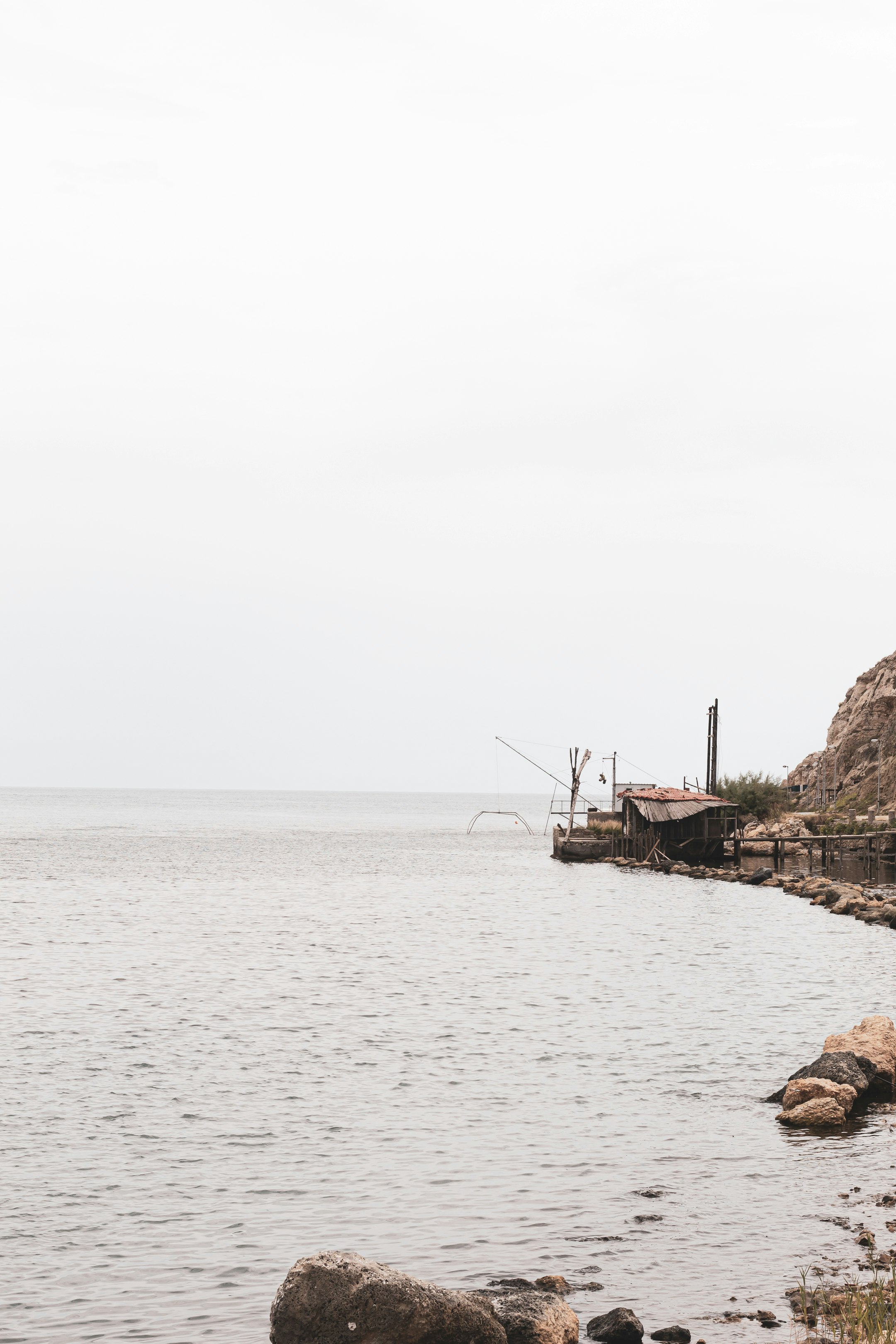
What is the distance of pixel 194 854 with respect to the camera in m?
91.0

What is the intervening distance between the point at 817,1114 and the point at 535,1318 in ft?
27.3

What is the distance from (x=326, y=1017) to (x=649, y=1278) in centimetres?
1431

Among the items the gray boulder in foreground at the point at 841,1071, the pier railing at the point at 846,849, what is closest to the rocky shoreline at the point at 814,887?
the pier railing at the point at 846,849

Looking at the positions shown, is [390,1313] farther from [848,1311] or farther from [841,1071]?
[841,1071]

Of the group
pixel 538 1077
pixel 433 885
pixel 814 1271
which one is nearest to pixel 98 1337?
pixel 814 1271

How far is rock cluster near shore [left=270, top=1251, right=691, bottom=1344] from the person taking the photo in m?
8.84

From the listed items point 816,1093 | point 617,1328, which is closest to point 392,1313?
point 617,1328

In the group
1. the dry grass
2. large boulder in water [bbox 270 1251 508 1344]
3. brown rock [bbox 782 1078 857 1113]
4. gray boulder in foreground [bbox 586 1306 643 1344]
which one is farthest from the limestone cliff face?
large boulder in water [bbox 270 1251 508 1344]

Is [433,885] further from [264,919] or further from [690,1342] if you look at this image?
[690,1342]

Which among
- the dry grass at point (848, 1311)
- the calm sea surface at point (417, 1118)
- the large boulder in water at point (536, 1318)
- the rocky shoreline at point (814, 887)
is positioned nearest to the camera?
the dry grass at point (848, 1311)

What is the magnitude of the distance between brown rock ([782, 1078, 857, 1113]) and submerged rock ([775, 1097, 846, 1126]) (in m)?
0.20

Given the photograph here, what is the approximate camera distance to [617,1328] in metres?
9.50

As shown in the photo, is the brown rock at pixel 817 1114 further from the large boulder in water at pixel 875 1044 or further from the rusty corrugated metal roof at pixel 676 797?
the rusty corrugated metal roof at pixel 676 797

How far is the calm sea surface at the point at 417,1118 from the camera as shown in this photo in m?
11.4
